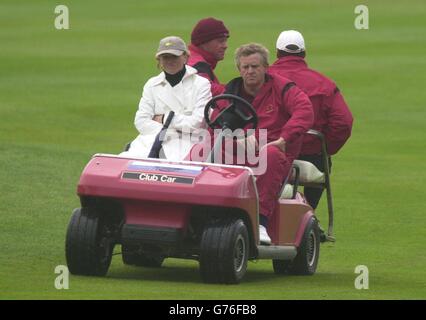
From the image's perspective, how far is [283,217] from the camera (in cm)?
1085

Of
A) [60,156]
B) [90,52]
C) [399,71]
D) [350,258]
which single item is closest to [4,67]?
[90,52]

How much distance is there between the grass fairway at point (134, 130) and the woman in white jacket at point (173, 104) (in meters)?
0.98

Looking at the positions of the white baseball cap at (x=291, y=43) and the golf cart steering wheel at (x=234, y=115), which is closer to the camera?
the golf cart steering wheel at (x=234, y=115)

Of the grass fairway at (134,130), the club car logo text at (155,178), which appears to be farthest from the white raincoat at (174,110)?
the grass fairway at (134,130)

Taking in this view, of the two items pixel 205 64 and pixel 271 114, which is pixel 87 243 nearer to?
pixel 271 114

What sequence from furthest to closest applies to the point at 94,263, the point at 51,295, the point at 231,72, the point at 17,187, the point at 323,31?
the point at 323,31, the point at 231,72, the point at 17,187, the point at 94,263, the point at 51,295

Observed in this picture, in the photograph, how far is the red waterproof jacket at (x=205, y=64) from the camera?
1106 cm

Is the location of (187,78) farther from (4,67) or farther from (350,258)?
(4,67)

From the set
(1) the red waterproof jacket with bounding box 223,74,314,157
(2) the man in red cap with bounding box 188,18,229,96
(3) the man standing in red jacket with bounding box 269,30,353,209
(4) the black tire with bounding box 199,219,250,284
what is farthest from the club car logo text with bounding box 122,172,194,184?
(2) the man in red cap with bounding box 188,18,229,96

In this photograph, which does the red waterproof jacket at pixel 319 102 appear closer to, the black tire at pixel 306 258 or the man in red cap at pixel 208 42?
the man in red cap at pixel 208 42

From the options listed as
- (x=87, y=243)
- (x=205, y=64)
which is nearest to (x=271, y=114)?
(x=205, y=64)

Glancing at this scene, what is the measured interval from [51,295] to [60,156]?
8906mm

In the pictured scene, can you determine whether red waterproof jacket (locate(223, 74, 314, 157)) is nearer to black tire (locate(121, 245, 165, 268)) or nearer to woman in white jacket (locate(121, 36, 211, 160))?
woman in white jacket (locate(121, 36, 211, 160))

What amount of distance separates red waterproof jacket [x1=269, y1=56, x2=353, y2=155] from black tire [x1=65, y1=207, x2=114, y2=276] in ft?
7.31
